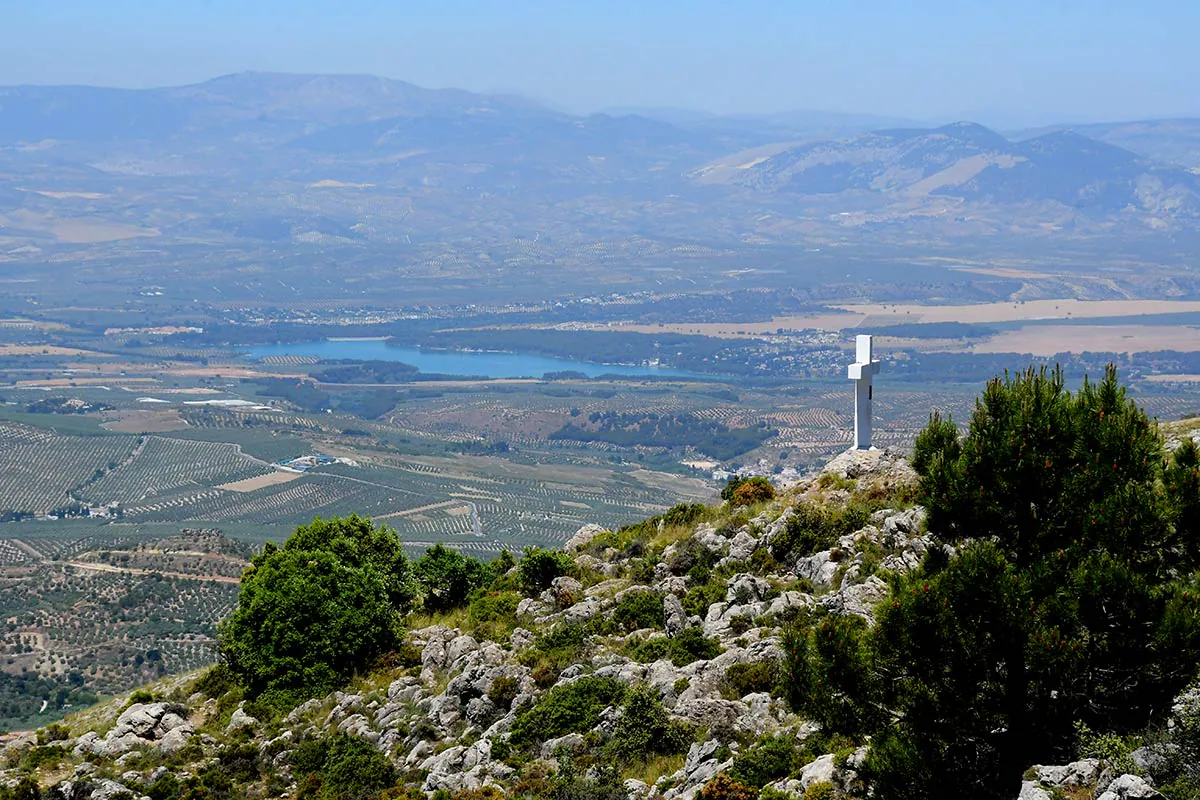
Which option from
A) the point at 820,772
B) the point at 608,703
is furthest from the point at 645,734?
the point at 820,772

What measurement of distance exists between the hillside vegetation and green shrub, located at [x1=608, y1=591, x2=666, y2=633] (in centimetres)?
5

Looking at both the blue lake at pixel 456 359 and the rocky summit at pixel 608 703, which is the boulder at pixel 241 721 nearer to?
the rocky summit at pixel 608 703

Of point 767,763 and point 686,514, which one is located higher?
point 686,514

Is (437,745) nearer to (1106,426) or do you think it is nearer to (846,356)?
(1106,426)

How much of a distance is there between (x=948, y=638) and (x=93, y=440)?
100 metres

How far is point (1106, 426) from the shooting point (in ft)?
→ 41.3

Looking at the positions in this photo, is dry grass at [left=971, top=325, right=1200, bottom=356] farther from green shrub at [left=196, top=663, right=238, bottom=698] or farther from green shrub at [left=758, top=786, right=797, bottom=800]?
green shrub at [left=758, top=786, right=797, bottom=800]

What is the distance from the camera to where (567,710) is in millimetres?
16438

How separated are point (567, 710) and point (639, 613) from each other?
3935 millimetres

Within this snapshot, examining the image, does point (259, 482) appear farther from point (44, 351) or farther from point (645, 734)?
point (44, 351)

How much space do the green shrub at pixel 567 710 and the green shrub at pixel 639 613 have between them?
9.37ft

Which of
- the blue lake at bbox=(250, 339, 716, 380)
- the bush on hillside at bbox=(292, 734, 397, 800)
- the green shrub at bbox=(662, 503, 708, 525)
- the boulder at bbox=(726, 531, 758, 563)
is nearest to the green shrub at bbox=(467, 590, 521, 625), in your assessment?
the green shrub at bbox=(662, 503, 708, 525)

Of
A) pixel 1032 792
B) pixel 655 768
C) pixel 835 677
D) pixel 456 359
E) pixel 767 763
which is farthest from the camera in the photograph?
pixel 456 359

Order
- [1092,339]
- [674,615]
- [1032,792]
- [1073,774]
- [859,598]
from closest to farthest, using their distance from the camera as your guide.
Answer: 1. [1032,792]
2. [1073,774]
3. [859,598]
4. [674,615]
5. [1092,339]
